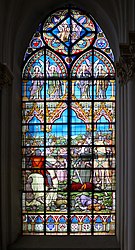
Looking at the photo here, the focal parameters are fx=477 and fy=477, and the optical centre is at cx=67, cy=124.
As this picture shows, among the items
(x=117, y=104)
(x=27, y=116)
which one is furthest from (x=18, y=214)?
(x=117, y=104)

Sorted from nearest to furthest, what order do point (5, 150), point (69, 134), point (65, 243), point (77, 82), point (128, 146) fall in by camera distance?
point (128, 146) → point (5, 150) → point (65, 243) → point (69, 134) → point (77, 82)

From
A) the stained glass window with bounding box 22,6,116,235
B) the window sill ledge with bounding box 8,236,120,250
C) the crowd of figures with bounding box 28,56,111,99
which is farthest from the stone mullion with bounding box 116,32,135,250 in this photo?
the crowd of figures with bounding box 28,56,111,99

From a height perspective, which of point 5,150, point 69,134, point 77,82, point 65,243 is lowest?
point 65,243

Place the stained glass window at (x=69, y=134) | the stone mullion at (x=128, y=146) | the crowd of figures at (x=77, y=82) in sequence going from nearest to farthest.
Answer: the stone mullion at (x=128, y=146) → the stained glass window at (x=69, y=134) → the crowd of figures at (x=77, y=82)

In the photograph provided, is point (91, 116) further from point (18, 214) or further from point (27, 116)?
point (18, 214)

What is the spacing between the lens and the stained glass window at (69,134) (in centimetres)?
1108

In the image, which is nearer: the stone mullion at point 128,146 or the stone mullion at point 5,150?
the stone mullion at point 128,146

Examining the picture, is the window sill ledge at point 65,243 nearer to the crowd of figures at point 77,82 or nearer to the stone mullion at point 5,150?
the stone mullion at point 5,150

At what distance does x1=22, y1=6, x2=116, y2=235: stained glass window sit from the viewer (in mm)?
11078

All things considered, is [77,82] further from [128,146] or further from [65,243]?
[65,243]

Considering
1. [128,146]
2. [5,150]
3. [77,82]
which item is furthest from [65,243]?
[77,82]

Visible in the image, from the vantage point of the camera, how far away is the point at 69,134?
1123 centimetres

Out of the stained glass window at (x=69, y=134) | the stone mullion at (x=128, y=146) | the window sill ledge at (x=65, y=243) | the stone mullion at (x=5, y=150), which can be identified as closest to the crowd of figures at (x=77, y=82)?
the stained glass window at (x=69, y=134)

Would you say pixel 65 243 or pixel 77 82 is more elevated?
pixel 77 82
